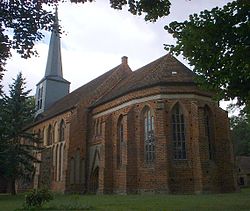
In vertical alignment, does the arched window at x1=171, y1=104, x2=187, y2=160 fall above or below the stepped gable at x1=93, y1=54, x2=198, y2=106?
below

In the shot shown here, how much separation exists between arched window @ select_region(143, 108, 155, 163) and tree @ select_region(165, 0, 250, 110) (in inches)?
445

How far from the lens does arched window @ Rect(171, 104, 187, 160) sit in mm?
22953

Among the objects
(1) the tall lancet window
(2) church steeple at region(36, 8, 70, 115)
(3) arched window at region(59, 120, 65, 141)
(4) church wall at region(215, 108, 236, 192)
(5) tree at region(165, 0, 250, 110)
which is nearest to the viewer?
(5) tree at region(165, 0, 250, 110)

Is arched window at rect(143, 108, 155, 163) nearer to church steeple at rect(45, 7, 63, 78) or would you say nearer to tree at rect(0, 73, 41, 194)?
tree at rect(0, 73, 41, 194)

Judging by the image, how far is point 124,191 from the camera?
23875mm

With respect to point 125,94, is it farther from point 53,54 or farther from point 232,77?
point 53,54

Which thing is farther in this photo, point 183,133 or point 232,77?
point 183,133

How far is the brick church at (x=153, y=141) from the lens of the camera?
73.4ft

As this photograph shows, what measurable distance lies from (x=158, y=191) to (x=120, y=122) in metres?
7.00

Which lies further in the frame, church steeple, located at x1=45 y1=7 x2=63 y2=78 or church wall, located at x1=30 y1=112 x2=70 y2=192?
church steeple, located at x1=45 y1=7 x2=63 y2=78

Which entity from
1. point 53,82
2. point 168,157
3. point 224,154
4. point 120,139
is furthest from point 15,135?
point 224,154

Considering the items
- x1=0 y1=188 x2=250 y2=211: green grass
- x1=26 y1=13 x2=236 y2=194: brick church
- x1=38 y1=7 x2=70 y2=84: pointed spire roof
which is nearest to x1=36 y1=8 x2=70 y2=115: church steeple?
x1=38 y1=7 x2=70 y2=84: pointed spire roof

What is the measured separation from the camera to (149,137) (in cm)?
2394

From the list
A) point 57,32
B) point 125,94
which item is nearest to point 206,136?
point 125,94
